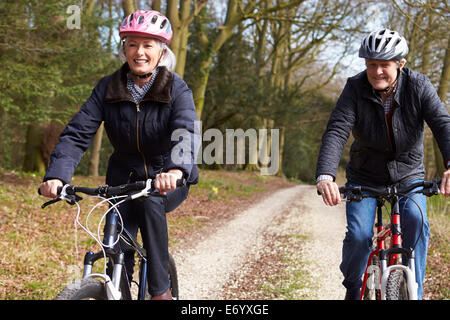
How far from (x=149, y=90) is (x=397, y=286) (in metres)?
1.90

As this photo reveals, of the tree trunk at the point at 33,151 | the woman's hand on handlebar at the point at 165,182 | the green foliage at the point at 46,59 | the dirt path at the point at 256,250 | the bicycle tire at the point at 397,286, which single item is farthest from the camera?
the tree trunk at the point at 33,151

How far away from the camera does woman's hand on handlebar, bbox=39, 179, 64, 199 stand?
2560 millimetres

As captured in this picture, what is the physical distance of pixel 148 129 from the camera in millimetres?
2932

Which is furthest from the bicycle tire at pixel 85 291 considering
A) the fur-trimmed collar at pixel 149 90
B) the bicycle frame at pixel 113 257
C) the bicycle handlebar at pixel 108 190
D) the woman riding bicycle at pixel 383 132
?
the woman riding bicycle at pixel 383 132

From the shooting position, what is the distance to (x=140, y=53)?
298 centimetres

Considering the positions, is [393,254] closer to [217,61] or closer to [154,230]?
Answer: [154,230]

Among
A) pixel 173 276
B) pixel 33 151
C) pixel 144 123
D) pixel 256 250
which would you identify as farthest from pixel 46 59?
pixel 144 123

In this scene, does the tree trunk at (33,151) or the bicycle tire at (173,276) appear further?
the tree trunk at (33,151)

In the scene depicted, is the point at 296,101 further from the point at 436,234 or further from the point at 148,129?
the point at 148,129

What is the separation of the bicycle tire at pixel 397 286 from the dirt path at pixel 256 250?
2812 millimetres

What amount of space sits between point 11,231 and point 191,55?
14327 millimetres

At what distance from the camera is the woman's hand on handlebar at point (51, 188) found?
2560mm

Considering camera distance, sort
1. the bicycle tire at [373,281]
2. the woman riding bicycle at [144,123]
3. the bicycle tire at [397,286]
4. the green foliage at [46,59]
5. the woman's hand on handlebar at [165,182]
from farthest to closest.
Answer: the green foliage at [46,59] → the bicycle tire at [373,281] → the woman riding bicycle at [144,123] → the bicycle tire at [397,286] → the woman's hand on handlebar at [165,182]

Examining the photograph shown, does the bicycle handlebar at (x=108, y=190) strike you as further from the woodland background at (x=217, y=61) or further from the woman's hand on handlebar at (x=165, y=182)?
the woodland background at (x=217, y=61)
